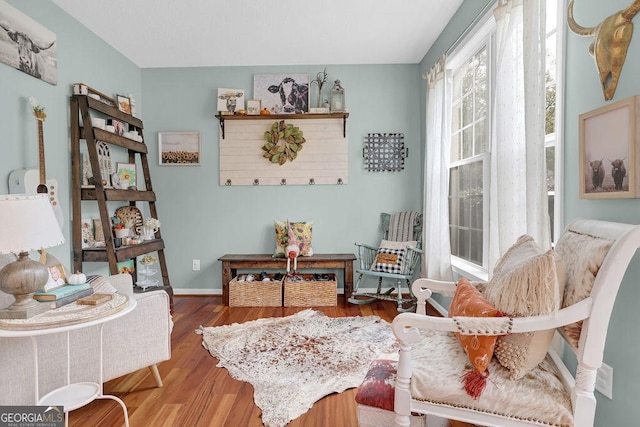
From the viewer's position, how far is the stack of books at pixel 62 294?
1.65 m

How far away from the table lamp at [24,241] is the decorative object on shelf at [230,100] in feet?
8.83

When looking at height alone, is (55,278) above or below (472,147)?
below

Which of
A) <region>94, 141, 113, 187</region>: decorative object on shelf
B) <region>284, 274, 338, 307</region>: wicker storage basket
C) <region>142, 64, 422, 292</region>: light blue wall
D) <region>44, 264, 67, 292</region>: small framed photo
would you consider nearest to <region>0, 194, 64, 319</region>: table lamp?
<region>44, 264, 67, 292</region>: small framed photo

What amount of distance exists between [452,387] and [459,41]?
2641 mm

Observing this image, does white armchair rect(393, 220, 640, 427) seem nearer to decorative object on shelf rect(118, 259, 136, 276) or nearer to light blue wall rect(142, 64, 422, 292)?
light blue wall rect(142, 64, 422, 292)

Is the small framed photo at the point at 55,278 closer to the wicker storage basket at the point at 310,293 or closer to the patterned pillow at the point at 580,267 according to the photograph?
the wicker storage basket at the point at 310,293

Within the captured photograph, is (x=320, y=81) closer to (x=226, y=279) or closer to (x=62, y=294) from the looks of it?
(x=226, y=279)

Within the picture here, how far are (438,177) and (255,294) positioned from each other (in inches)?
85.0

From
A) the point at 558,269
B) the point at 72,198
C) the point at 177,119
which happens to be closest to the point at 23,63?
the point at 72,198

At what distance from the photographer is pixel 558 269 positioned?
1.24 metres

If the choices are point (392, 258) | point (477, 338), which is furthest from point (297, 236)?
point (477, 338)

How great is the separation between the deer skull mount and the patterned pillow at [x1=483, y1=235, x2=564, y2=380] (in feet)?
2.52

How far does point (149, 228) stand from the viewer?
3.61 metres

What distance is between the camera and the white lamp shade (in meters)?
1.42
